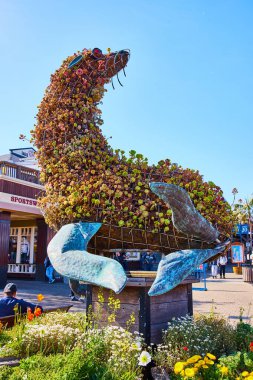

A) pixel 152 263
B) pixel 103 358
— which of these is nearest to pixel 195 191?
pixel 103 358

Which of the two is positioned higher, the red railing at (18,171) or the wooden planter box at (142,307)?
the red railing at (18,171)

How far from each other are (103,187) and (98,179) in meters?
0.15

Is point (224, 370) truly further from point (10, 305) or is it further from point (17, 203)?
point (17, 203)

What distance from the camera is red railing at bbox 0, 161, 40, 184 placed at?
1631 centimetres

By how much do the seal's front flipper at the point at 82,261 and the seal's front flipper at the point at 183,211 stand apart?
2.61ft

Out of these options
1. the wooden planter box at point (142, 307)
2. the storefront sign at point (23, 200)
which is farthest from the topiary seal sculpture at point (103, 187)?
the storefront sign at point (23, 200)

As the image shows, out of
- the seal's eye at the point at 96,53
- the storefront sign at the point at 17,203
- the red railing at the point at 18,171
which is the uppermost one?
the red railing at the point at 18,171

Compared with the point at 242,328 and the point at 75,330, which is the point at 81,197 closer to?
the point at 75,330

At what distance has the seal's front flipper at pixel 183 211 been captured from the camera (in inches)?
144

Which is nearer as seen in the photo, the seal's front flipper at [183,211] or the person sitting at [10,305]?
the seal's front flipper at [183,211]

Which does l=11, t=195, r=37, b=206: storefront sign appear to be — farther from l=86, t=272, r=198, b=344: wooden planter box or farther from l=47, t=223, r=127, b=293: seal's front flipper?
l=47, t=223, r=127, b=293: seal's front flipper

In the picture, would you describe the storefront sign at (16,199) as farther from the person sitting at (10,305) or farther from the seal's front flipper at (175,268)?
the seal's front flipper at (175,268)

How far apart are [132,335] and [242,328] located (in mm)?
1405

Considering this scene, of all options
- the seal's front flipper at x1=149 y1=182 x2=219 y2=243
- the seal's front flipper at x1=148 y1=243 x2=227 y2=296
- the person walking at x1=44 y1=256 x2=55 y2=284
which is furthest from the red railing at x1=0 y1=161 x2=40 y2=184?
the seal's front flipper at x1=148 y1=243 x2=227 y2=296
